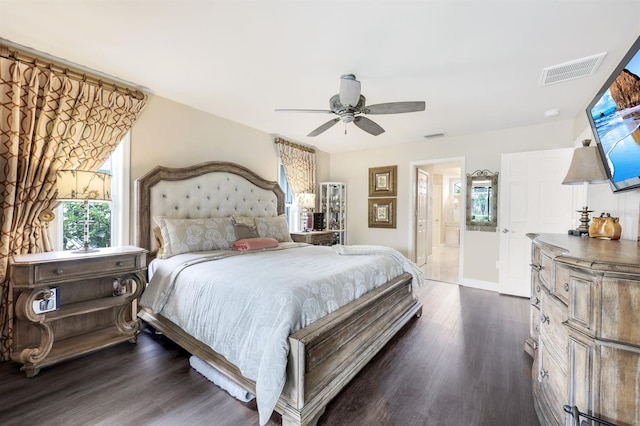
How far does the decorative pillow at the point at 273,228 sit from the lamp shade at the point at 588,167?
10.4ft

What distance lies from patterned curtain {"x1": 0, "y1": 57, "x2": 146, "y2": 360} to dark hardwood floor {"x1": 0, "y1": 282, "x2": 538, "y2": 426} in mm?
820

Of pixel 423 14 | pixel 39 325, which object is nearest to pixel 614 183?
pixel 423 14

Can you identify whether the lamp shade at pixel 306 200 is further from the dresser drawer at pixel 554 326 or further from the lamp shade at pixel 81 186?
the dresser drawer at pixel 554 326

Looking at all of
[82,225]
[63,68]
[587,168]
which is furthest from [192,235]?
[587,168]

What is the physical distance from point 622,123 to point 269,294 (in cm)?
256

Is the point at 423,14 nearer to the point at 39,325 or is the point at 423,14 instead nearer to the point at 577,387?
the point at 577,387

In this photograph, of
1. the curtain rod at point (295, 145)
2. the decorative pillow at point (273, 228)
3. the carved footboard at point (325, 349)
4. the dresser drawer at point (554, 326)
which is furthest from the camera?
the curtain rod at point (295, 145)

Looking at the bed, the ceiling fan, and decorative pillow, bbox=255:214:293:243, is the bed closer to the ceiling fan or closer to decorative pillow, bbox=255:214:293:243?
decorative pillow, bbox=255:214:293:243

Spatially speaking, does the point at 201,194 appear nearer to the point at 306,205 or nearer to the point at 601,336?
the point at 306,205

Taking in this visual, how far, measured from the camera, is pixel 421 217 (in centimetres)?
586

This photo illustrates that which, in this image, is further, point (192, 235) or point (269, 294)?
point (192, 235)

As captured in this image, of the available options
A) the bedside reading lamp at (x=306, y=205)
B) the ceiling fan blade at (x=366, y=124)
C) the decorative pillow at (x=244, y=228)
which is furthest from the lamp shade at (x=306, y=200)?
the ceiling fan blade at (x=366, y=124)

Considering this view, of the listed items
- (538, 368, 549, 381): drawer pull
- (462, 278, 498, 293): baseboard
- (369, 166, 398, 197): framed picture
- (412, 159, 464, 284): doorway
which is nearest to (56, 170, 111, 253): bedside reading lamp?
(538, 368, 549, 381): drawer pull

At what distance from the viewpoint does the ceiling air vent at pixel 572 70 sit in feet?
7.52
